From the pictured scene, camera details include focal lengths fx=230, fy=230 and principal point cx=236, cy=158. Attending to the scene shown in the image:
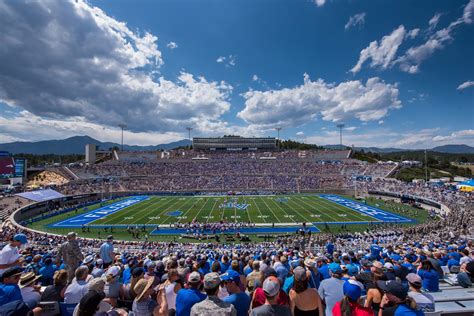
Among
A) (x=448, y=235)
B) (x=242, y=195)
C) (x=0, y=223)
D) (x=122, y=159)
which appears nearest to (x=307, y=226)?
(x=448, y=235)

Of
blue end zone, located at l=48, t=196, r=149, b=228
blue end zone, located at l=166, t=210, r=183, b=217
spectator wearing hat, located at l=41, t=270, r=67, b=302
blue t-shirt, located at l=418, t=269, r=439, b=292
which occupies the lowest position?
blue end zone, located at l=48, t=196, r=149, b=228

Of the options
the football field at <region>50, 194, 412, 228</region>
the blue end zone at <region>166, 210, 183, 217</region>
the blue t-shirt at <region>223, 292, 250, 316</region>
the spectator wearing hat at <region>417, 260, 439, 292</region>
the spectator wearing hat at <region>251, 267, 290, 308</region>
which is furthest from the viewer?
the blue end zone at <region>166, 210, 183, 217</region>

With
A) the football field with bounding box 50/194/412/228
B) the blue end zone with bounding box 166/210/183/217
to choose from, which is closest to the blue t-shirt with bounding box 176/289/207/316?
the football field with bounding box 50/194/412/228

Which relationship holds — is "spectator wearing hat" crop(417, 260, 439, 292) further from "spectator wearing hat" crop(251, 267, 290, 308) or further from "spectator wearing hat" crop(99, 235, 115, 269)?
"spectator wearing hat" crop(99, 235, 115, 269)

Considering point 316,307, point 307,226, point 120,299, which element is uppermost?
point 316,307

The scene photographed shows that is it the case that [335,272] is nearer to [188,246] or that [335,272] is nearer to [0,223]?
[188,246]

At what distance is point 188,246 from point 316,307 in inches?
671

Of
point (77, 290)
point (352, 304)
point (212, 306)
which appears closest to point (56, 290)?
point (77, 290)

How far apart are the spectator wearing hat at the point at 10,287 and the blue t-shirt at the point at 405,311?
5231 millimetres

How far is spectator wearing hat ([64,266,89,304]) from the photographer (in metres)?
3.71

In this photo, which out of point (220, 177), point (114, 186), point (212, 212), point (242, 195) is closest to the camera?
point (212, 212)

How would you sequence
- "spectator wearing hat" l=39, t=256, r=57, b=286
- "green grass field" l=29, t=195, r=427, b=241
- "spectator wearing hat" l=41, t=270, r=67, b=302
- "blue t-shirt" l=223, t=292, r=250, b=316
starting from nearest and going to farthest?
"blue t-shirt" l=223, t=292, r=250, b=316
"spectator wearing hat" l=41, t=270, r=67, b=302
"spectator wearing hat" l=39, t=256, r=57, b=286
"green grass field" l=29, t=195, r=427, b=241

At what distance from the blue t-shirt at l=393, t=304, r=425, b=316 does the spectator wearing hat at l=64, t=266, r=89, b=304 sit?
4598 mm

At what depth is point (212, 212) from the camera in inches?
1267
